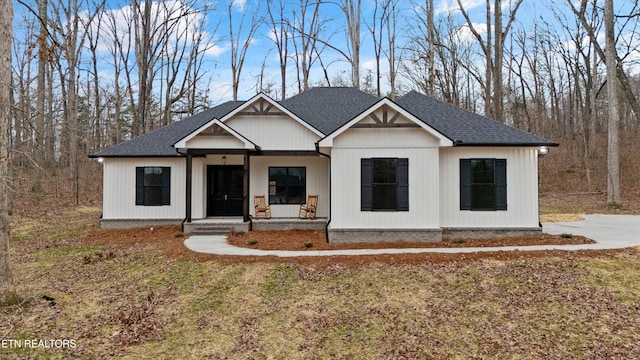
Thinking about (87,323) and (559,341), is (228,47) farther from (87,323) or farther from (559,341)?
(559,341)

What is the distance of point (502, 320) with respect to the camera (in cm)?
566

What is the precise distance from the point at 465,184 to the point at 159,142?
11.4 m

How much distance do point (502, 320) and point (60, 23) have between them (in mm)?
26426

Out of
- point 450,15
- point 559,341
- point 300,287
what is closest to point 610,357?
point 559,341

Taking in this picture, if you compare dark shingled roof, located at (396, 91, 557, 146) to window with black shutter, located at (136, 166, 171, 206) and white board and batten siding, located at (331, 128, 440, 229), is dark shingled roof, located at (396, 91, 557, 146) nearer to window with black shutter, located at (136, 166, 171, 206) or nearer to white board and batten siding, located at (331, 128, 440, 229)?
white board and batten siding, located at (331, 128, 440, 229)

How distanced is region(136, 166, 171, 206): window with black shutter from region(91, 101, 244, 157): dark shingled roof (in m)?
0.62

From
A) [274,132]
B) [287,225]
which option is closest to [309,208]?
[287,225]

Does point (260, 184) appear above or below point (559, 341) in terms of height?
above

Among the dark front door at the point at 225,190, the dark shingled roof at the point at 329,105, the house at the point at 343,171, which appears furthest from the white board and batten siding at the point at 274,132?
the dark front door at the point at 225,190

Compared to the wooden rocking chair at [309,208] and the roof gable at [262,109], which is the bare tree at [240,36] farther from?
the wooden rocking chair at [309,208]

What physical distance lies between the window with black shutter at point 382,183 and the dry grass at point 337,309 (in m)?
2.31

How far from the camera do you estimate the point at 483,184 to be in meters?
10.3

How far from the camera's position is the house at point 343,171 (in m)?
9.80

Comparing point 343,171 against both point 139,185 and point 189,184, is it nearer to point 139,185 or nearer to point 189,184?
point 189,184
